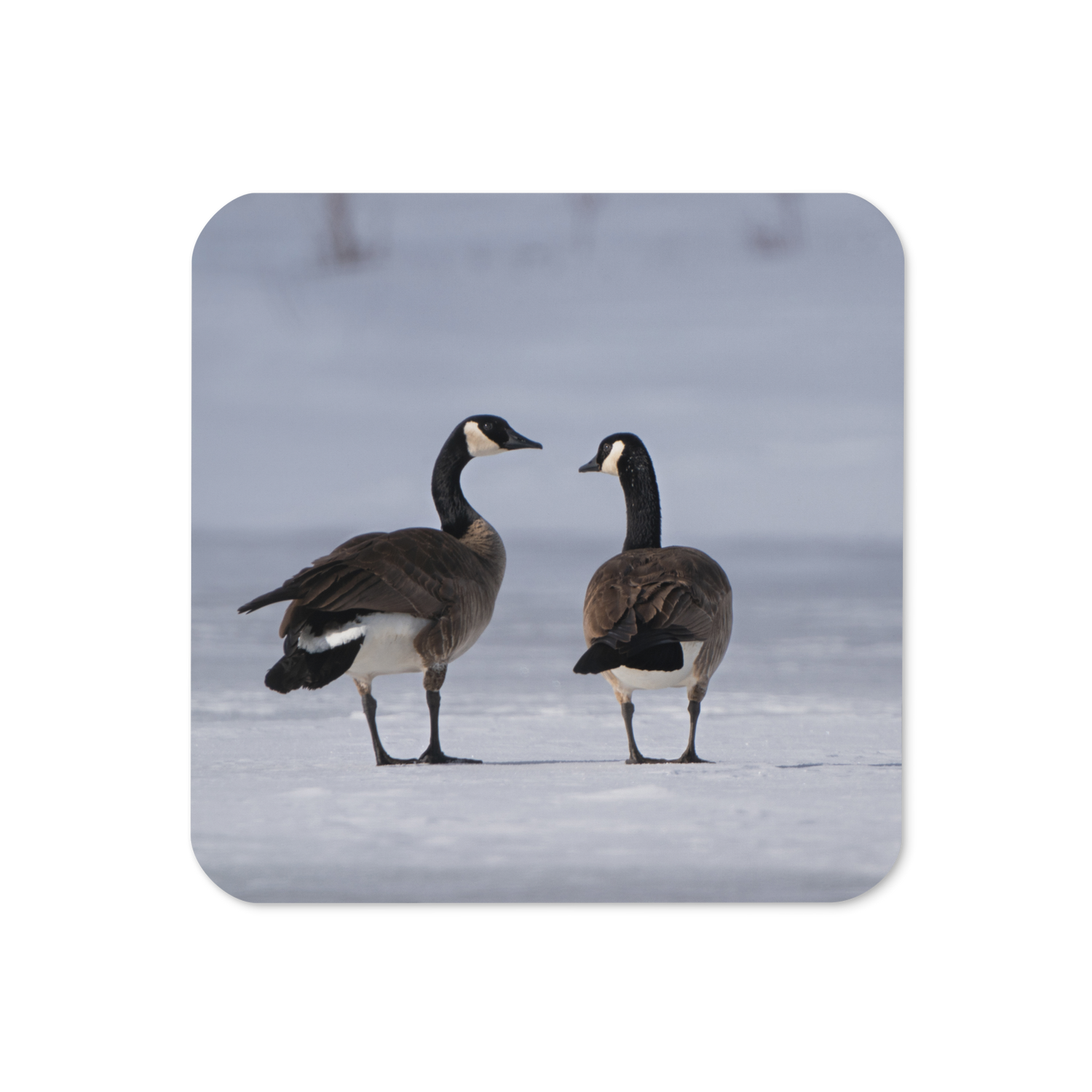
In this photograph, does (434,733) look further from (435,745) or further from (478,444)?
(478,444)

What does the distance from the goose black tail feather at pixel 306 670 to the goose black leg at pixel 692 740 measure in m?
1.42

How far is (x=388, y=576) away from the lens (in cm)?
591

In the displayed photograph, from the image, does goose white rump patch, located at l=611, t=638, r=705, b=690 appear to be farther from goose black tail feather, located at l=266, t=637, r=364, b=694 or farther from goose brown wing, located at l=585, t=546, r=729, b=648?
goose black tail feather, located at l=266, t=637, r=364, b=694

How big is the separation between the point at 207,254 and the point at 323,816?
2184 millimetres

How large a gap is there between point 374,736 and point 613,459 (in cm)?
150

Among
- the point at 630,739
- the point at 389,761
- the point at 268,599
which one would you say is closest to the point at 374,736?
the point at 389,761

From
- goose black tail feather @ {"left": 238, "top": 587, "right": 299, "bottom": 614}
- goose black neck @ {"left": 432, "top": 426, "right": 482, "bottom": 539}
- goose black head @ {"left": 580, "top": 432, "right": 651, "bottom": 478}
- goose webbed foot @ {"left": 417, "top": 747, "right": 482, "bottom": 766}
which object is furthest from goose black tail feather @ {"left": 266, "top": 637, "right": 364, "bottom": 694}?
goose black head @ {"left": 580, "top": 432, "right": 651, "bottom": 478}

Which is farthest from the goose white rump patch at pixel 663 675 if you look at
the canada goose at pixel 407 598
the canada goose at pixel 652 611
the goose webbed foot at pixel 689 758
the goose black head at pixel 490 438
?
the canada goose at pixel 407 598

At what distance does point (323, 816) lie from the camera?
5328mm

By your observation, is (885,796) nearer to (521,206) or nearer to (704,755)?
(704,755)

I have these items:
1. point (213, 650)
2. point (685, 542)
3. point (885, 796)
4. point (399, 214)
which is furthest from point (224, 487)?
point (885, 796)

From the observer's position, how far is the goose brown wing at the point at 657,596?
575cm

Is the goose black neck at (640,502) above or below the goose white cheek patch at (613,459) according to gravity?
below

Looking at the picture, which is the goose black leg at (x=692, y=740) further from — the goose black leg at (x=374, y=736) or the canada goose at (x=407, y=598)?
the goose black leg at (x=374, y=736)
